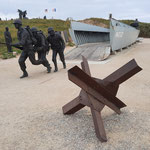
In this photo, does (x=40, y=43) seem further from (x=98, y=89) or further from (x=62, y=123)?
(x=98, y=89)

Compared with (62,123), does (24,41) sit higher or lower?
higher

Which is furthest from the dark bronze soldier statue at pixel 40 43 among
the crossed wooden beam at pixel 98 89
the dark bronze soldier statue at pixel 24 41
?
the crossed wooden beam at pixel 98 89

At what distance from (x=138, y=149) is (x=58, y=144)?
1.02 metres

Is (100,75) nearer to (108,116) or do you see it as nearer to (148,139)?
(108,116)

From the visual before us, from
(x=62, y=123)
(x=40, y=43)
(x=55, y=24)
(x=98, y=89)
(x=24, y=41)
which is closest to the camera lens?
(x=98, y=89)

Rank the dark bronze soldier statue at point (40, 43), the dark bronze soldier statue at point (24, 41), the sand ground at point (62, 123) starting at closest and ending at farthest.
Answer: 1. the sand ground at point (62, 123)
2. the dark bronze soldier statue at point (24, 41)
3. the dark bronze soldier statue at point (40, 43)

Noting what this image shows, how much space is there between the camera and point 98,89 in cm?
258

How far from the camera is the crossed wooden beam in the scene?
2.33 meters

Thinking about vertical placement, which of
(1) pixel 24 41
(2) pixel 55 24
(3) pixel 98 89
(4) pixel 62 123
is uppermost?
(1) pixel 24 41

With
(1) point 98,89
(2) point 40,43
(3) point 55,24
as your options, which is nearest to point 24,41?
(2) point 40,43

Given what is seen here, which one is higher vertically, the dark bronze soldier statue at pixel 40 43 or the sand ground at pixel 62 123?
the dark bronze soldier statue at pixel 40 43

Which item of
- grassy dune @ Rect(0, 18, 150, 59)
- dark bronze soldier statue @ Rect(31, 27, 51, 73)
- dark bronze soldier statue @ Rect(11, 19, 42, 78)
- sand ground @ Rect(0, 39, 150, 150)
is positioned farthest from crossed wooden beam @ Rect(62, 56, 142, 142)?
grassy dune @ Rect(0, 18, 150, 59)

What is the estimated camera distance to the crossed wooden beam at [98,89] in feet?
7.66

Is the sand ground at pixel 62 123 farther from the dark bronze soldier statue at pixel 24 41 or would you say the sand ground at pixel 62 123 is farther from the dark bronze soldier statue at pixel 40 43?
the dark bronze soldier statue at pixel 40 43
